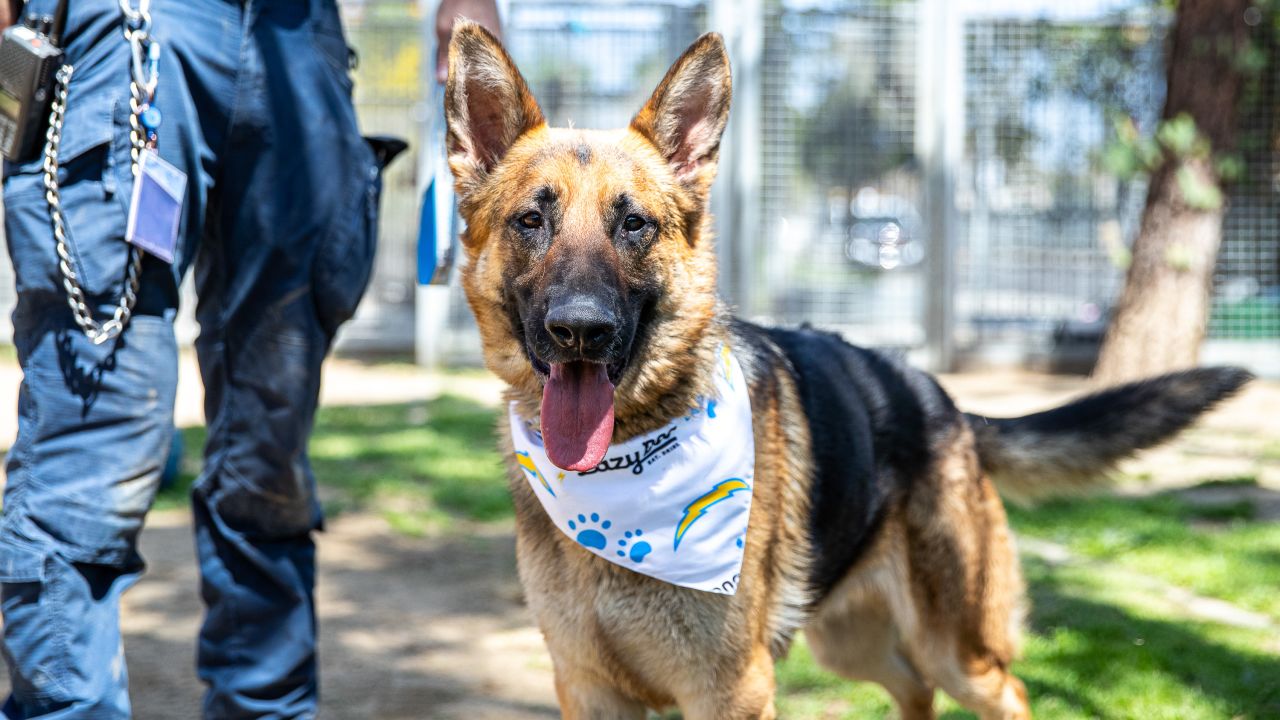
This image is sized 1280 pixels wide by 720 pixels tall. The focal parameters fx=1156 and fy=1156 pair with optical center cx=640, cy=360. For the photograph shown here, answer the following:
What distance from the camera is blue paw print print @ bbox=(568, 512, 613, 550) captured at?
258 cm

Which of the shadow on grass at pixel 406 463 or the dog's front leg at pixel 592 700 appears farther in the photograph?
the shadow on grass at pixel 406 463

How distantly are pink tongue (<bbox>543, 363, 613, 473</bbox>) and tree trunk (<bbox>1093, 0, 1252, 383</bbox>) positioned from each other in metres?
6.84

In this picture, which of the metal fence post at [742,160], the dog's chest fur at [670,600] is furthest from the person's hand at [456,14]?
the metal fence post at [742,160]

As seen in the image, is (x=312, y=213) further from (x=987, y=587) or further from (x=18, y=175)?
(x=987, y=587)

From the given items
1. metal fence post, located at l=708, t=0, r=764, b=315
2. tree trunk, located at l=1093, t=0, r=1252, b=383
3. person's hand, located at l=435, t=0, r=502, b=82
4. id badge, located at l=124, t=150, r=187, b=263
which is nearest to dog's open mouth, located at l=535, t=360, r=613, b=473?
id badge, located at l=124, t=150, r=187, b=263

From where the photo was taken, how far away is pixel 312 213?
2773mm

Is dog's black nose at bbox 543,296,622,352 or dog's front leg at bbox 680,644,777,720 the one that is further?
dog's front leg at bbox 680,644,777,720

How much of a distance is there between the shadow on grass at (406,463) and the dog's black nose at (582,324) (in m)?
2.70

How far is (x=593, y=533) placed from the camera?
8.50ft

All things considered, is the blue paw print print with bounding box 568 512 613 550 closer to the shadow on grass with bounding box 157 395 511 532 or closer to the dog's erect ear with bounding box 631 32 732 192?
→ the dog's erect ear with bounding box 631 32 732 192

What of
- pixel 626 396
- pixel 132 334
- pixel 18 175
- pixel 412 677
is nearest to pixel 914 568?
pixel 626 396

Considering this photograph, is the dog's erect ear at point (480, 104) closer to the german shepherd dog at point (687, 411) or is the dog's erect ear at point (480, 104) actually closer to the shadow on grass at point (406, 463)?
the german shepherd dog at point (687, 411)

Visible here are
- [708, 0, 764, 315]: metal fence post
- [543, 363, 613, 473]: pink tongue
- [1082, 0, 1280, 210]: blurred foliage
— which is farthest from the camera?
[708, 0, 764, 315]: metal fence post

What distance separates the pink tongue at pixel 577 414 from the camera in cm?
251
